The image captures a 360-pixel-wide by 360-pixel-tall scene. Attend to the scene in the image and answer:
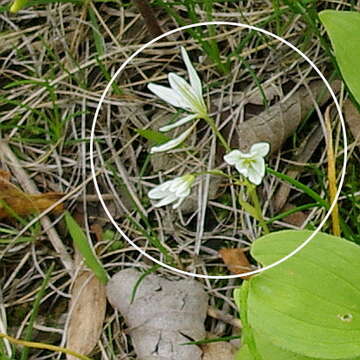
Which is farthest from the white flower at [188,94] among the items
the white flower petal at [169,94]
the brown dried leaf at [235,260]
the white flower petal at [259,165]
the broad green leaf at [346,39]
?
the brown dried leaf at [235,260]

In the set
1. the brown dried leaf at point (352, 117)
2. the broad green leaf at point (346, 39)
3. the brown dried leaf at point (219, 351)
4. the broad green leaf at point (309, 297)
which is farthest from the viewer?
the brown dried leaf at point (352, 117)

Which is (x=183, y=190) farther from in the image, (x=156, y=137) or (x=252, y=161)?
(x=156, y=137)

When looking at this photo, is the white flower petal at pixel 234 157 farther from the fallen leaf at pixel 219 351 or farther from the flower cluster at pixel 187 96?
the fallen leaf at pixel 219 351

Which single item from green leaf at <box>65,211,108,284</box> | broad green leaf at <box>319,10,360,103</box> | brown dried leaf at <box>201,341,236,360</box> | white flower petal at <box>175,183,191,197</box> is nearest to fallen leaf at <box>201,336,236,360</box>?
brown dried leaf at <box>201,341,236,360</box>

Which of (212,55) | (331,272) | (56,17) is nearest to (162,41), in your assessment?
(212,55)

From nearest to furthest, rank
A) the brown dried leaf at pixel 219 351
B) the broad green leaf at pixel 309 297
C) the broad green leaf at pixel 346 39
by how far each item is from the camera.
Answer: the broad green leaf at pixel 309 297, the broad green leaf at pixel 346 39, the brown dried leaf at pixel 219 351

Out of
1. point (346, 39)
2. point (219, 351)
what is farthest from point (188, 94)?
point (219, 351)
